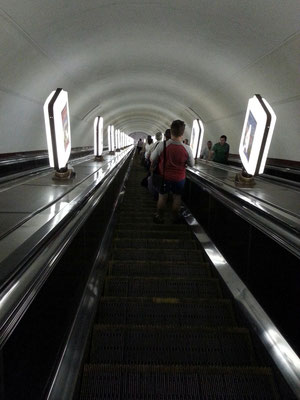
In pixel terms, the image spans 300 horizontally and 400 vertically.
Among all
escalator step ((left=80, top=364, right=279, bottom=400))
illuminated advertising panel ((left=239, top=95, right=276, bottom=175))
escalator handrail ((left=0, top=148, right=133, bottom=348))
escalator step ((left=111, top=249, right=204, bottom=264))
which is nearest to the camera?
escalator handrail ((left=0, top=148, right=133, bottom=348))

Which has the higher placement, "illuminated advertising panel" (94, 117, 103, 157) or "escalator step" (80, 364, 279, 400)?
"illuminated advertising panel" (94, 117, 103, 157)

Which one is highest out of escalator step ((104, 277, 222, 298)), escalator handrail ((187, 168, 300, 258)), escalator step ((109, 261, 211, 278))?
escalator handrail ((187, 168, 300, 258))

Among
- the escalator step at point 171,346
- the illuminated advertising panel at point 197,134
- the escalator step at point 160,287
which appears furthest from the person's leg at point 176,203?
the illuminated advertising panel at point 197,134

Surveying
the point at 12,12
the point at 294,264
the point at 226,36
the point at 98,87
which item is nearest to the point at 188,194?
Result: the point at 226,36

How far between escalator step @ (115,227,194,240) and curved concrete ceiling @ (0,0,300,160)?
131 inches

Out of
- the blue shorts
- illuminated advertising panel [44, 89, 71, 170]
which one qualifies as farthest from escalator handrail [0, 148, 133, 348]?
the blue shorts

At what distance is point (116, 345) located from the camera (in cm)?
248

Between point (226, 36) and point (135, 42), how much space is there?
90.5 inches

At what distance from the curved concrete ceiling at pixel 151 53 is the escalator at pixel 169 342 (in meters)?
3.67

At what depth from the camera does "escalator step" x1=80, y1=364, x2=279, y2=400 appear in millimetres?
1998

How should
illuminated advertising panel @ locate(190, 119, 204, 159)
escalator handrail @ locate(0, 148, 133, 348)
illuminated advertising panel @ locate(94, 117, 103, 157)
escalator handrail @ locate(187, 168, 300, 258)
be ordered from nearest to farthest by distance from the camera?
escalator handrail @ locate(0, 148, 133, 348), escalator handrail @ locate(187, 168, 300, 258), illuminated advertising panel @ locate(94, 117, 103, 157), illuminated advertising panel @ locate(190, 119, 204, 159)

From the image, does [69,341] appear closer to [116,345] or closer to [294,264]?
[116,345]

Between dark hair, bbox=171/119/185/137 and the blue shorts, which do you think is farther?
the blue shorts

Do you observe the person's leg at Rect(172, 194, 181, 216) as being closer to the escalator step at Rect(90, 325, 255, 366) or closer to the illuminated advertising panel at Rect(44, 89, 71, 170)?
the illuminated advertising panel at Rect(44, 89, 71, 170)
